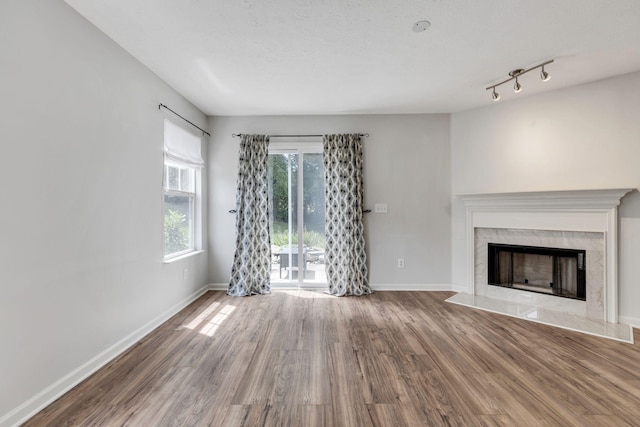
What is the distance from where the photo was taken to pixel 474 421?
1482 millimetres

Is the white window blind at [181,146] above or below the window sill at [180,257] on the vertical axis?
above

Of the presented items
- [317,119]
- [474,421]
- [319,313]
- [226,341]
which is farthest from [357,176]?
[474,421]

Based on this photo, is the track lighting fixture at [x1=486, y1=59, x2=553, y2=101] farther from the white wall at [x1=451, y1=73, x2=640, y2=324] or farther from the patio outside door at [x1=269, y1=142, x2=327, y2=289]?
the patio outside door at [x1=269, y1=142, x2=327, y2=289]

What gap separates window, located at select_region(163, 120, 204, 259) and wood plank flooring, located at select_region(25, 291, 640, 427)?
957 millimetres

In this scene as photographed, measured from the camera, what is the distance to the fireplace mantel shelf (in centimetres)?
271

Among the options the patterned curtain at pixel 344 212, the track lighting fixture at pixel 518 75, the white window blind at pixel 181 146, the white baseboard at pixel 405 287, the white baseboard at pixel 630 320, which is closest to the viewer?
the track lighting fixture at pixel 518 75

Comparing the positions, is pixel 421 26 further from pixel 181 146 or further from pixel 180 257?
pixel 180 257

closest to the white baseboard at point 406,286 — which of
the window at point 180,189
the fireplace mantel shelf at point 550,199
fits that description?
the fireplace mantel shelf at point 550,199

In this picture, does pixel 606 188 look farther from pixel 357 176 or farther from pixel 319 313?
pixel 319 313

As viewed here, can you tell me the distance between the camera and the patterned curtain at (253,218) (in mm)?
3785

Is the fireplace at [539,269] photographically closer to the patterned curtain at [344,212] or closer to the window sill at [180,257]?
the patterned curtain at [344,212]

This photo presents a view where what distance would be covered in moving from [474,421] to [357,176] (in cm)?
292

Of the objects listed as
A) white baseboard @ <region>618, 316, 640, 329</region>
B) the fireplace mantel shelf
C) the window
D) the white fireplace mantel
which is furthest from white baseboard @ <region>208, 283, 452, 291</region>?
white baseboard @ <region>618, 316, 640, 329</region>

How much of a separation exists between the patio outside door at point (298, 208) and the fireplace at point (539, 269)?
239 centimetres
